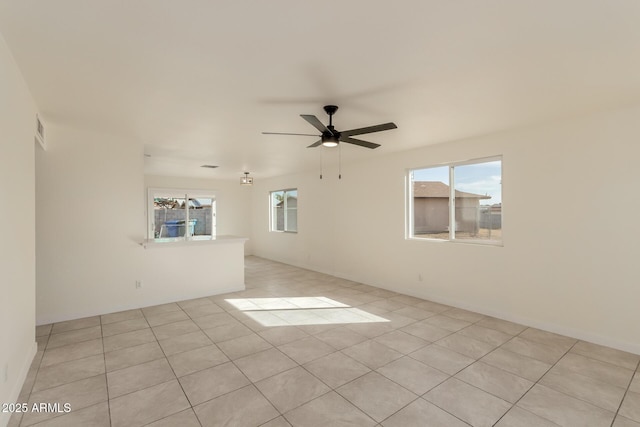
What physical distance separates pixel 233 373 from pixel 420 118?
3.06 m

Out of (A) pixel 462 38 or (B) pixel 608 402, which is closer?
(A) pixel 462 38

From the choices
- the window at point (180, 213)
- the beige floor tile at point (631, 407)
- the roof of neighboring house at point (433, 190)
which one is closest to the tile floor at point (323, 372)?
the beige floor tile at point (631, 407)

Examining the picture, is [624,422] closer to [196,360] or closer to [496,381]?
[496,381]

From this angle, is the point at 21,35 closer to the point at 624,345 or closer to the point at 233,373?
the point at 233,373

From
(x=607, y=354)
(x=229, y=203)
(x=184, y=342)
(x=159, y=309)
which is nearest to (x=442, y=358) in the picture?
Result: (x=607, y=354)

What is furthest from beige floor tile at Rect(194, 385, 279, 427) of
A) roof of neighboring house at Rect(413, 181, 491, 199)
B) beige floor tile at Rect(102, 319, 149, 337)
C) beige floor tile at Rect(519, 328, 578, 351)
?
roof of neighboring house at Rect(413, 181, 491, 199)

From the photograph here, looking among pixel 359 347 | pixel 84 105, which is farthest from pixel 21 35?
pixel 359 347

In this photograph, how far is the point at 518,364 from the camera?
271 centimetres

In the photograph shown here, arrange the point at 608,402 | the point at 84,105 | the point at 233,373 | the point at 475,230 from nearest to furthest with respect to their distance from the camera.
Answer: the point at 608,402, the point at 233,373, the point at 84,105, the point at 475,230

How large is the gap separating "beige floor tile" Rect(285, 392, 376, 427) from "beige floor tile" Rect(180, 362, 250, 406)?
0.57m

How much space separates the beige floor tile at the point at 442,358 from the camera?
265 centimetres

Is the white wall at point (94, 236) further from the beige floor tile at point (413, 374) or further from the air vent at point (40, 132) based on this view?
the beige floor tile at point (413, 374)

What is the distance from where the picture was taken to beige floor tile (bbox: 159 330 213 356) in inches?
118

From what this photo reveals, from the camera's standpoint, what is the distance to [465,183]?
14.2ft
